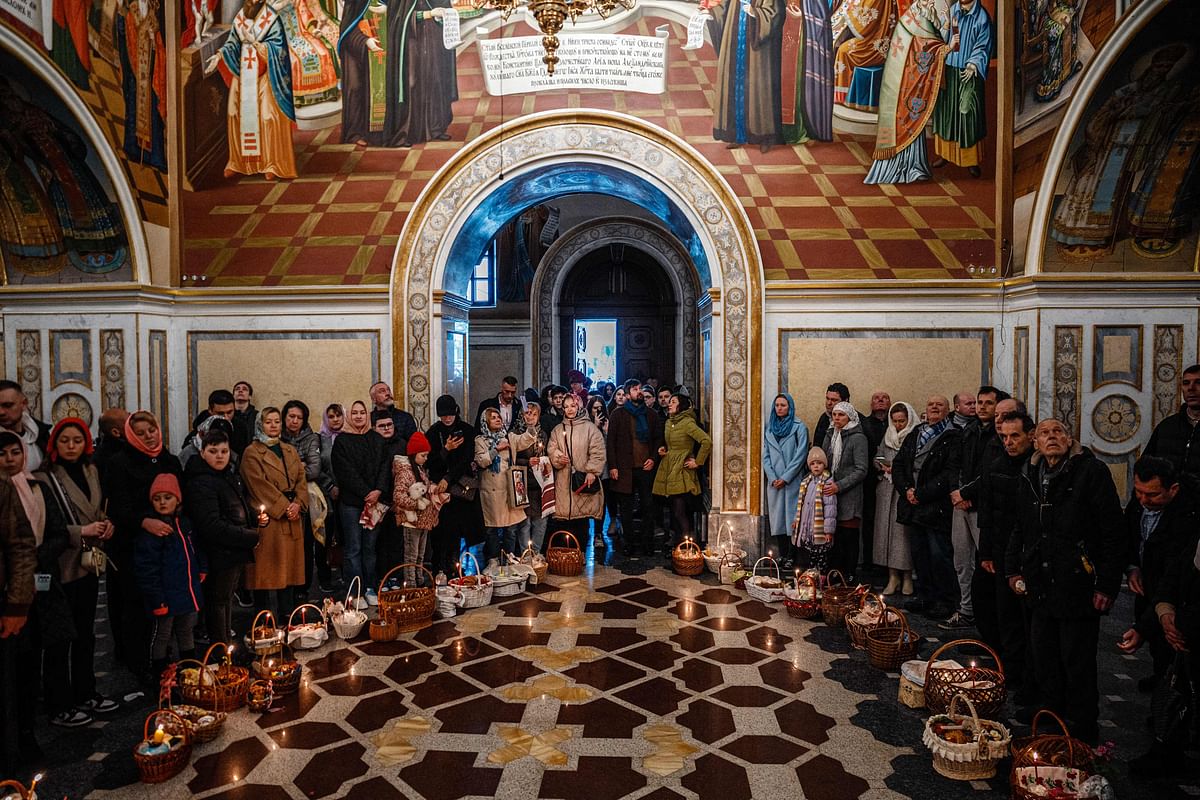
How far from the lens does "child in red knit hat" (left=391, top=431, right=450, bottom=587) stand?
242 inches

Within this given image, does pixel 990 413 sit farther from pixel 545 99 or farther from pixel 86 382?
pixel 86 382

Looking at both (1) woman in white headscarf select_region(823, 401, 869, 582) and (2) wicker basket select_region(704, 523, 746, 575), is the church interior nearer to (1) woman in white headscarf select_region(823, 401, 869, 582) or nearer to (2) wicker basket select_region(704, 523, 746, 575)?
(2) wicker basket select_region(704, 523, 746, 575)

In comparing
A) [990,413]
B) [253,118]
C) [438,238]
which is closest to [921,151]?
[990,413]

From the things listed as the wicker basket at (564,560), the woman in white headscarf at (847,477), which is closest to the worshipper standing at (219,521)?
the wicker basket at (564,560)

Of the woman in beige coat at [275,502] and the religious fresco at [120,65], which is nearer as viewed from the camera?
the woman in beige coat at [275,502]

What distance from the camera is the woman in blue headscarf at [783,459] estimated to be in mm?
7410

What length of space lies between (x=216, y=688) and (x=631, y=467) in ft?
16.0

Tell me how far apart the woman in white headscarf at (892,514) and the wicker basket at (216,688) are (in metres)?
5.18

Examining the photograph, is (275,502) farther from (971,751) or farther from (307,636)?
(971,751)

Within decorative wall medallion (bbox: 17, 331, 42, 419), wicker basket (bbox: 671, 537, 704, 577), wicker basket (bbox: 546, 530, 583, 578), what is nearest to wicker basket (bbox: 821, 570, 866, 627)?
wicker basket (bbox: 671, 537, 704, 577)

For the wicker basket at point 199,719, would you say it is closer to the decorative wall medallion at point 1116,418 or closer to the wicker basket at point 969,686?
the wicker basket at point 969,686

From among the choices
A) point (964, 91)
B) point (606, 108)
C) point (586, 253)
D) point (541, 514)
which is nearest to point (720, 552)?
point (541, 514)

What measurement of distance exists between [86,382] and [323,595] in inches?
149

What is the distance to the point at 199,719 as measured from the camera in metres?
3.96
